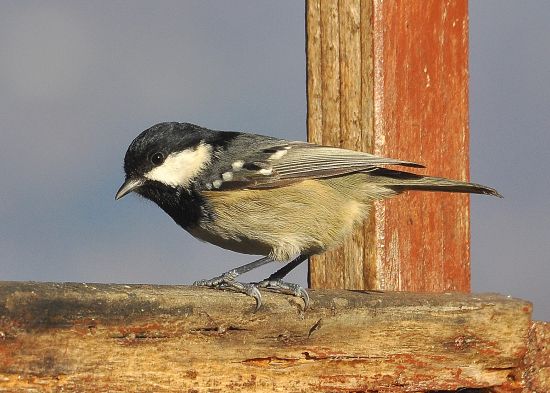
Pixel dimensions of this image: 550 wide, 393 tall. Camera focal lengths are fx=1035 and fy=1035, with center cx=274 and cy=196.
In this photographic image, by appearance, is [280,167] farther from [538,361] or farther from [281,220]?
[538,361]

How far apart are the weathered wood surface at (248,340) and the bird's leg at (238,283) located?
45mm

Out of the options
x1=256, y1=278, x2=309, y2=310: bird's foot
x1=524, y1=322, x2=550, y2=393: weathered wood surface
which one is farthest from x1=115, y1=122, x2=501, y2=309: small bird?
x1=524, y1=322, x2=550, y2=393: weathered wood surface

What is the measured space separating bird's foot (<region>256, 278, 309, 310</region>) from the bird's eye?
1.18 m

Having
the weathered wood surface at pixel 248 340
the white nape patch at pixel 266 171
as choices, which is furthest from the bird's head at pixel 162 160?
the weathered wood surface at pixel 248 340

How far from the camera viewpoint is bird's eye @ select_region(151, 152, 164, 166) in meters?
4.77

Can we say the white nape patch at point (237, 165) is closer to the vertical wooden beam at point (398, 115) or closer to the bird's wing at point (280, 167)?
the bird's wing at point (280, 167)

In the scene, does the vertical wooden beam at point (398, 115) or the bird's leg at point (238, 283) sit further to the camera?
the vertical wooden beam at point (398, 115)

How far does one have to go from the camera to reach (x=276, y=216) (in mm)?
4656

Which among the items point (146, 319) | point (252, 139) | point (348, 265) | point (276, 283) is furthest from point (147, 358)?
point (252, 139)

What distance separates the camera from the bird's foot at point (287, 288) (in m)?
3.33

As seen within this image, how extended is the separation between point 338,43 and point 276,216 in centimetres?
85

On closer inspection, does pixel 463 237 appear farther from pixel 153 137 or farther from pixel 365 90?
pixel 153 137

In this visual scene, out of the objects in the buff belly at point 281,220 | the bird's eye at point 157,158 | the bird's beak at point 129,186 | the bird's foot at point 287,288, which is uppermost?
the bird's eye at point 157,158

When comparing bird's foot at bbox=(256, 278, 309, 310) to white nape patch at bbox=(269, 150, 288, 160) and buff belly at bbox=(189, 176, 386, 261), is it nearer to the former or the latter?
buff belly at bbox=(189, 176, 386, 261)
